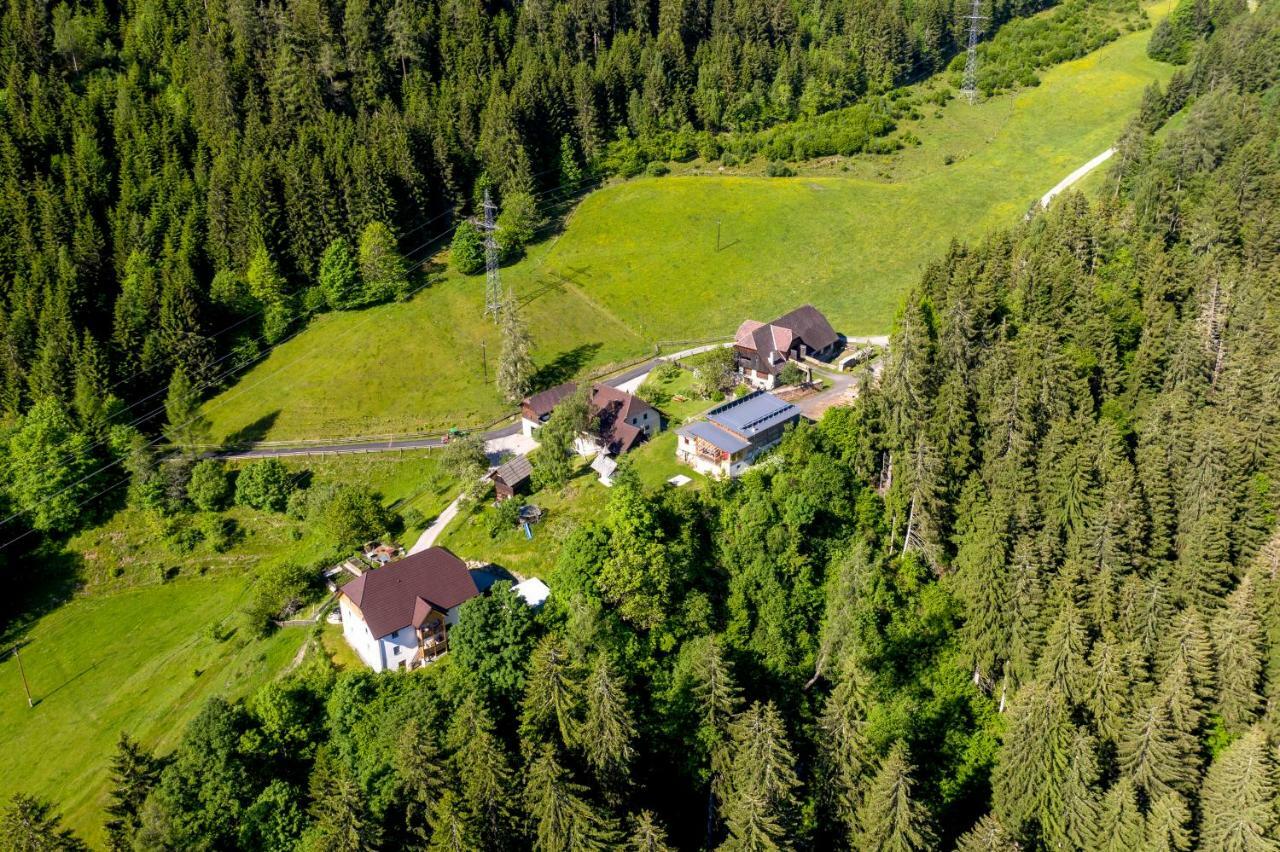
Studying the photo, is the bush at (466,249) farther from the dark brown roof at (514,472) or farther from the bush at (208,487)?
the dark brown roof at (514,472)

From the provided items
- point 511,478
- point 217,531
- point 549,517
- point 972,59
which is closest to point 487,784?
point 549,517

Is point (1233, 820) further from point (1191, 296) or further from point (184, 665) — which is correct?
point (184, 665)

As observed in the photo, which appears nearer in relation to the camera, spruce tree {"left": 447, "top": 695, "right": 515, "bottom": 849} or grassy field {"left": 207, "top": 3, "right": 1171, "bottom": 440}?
spruce tree {"left": 447, "top": 695, "right": 515, "bottom": 849}

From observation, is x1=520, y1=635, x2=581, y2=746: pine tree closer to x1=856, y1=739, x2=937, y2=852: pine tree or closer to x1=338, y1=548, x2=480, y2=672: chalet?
x1=338, y1=548, x2=480, y2=672: chalet

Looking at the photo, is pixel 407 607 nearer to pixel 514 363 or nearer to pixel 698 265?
pixel 514 363

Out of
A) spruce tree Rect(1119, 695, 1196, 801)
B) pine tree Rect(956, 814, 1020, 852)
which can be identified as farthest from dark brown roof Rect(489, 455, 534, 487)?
spruce tree Rect(1119, 695, 1196, 801)

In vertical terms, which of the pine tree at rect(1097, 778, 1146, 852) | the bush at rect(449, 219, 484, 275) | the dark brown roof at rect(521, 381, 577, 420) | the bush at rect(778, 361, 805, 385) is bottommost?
the pine tree at rect(1097, 778, 1146, 852)
